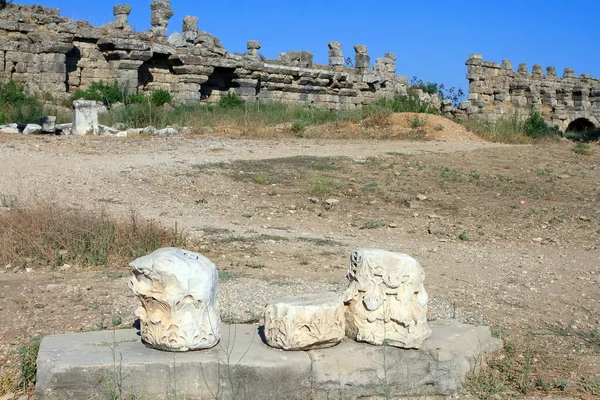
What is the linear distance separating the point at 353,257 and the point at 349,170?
308 inches

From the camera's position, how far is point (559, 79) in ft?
106

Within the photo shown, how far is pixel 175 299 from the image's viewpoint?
14.0 ft

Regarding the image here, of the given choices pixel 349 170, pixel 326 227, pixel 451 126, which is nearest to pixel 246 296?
pixel 326 227

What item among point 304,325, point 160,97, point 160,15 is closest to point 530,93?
point 160,15

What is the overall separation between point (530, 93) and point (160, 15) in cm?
1600

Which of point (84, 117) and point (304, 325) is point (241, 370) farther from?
→ point (84, 117)

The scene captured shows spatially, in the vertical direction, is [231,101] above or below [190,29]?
below

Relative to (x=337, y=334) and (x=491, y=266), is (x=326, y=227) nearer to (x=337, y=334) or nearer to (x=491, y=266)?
(x=491, y=266)

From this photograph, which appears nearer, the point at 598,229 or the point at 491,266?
the point at 491,266

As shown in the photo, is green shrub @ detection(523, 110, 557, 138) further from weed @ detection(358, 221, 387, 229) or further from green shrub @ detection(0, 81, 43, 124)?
green shrub @ detection(0, 81, 43, 124)

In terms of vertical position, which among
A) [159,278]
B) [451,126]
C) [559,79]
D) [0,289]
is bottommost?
[0,289]

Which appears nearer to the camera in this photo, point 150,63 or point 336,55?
point 150,63

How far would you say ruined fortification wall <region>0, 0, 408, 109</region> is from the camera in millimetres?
18891

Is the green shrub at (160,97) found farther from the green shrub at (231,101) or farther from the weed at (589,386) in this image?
the weed at (589,386)
